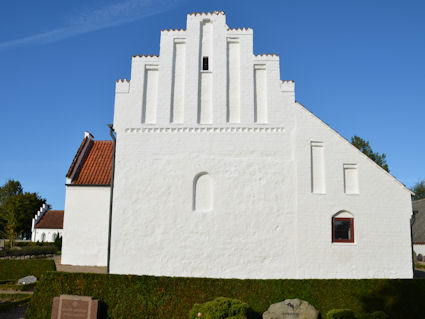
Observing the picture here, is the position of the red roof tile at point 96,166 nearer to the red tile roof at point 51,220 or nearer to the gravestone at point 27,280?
the gravestone at point 27,280

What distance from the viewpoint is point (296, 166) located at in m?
14.4

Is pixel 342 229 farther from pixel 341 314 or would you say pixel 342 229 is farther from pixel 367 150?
pixel 367 150

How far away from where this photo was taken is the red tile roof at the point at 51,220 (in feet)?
186

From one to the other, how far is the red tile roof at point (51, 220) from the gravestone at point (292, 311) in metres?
53.2

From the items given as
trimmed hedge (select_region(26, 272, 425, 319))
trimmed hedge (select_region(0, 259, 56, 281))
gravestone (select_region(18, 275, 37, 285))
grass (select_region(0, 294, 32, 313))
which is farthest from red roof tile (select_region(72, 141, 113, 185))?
trimmed hedge (select_region(26, 272, 425, 319))

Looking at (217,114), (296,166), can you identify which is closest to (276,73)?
(217,114)

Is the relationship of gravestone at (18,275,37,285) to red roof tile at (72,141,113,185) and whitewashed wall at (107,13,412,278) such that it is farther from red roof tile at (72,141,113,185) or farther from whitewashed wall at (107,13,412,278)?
whitewashed wall at (107,13,412,278)

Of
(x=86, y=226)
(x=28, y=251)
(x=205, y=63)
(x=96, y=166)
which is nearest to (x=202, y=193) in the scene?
(x=205, y=63)

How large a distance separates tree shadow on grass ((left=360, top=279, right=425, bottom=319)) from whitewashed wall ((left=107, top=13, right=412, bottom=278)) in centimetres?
173

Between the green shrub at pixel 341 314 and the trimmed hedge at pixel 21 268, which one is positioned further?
the trimmed hedge at pixel 21 268

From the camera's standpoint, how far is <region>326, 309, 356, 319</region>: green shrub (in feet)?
34.8

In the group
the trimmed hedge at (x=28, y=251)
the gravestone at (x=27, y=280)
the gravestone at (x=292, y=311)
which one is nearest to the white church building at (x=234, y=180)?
the gravestone at (x=292, y=311)

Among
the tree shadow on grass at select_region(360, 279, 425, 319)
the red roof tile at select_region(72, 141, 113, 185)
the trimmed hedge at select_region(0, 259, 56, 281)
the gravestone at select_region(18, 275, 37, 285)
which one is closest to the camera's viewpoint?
the tree shadow on grass at select_region(360, 279, 425, 319)

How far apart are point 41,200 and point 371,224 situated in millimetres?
67116
